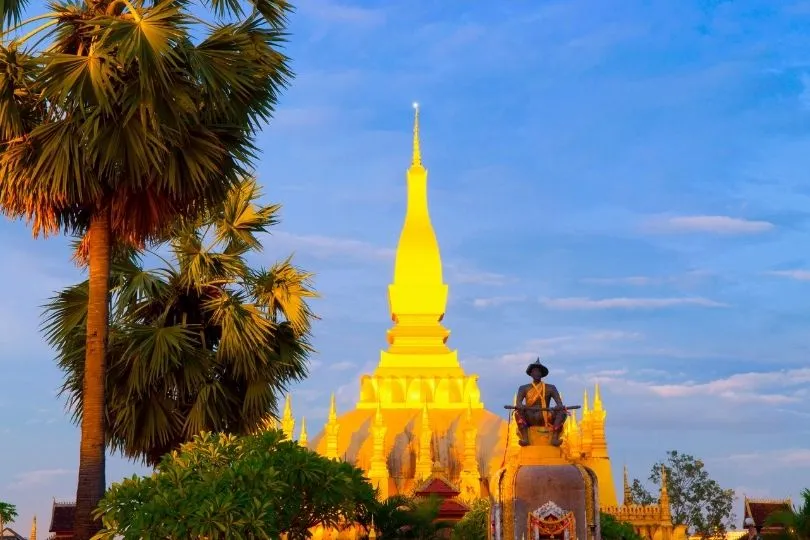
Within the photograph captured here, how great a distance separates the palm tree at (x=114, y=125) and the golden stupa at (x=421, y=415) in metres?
27.7

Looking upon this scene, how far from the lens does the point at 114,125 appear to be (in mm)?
16906

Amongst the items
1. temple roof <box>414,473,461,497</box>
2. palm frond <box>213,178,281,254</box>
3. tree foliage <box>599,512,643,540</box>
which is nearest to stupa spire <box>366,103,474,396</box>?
temple roof <box>414,473,461,497</box>

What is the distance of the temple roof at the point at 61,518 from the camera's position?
138 ft

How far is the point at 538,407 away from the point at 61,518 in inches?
1135

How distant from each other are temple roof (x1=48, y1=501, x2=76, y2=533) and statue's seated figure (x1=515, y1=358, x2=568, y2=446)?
27.4 m

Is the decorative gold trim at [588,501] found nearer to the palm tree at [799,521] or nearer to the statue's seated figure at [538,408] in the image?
the statue's seated figure at [538,408]

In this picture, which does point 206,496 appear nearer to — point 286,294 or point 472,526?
point 286,294

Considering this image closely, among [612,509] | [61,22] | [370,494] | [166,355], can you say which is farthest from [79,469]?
[612,509]

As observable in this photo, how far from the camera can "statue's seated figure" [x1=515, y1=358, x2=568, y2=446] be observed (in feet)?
58.6

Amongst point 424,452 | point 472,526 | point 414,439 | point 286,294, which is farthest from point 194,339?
point 414,439

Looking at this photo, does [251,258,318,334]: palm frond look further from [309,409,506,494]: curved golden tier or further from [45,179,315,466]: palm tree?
[309,409,506,494]: curved golden tier

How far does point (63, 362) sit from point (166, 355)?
1865 mm

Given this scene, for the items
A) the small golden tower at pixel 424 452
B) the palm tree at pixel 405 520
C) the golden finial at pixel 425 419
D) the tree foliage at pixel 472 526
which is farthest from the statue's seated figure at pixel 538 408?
the golden finial at pixel 425 419

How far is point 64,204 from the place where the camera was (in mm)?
17484
